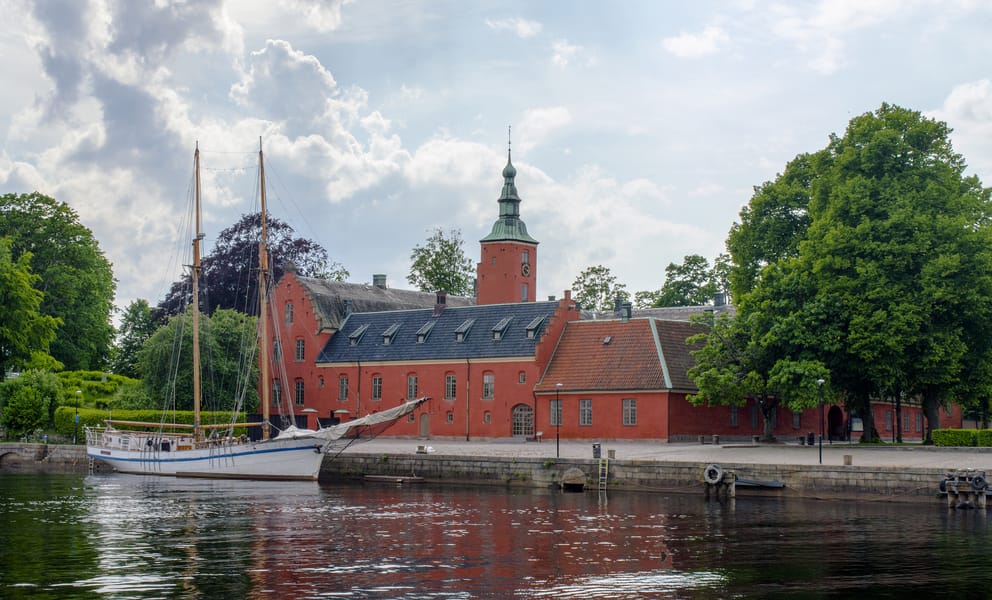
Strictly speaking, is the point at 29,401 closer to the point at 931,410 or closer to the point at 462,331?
the point at 462,331

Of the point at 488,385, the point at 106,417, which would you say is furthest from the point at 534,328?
the point at 106,417

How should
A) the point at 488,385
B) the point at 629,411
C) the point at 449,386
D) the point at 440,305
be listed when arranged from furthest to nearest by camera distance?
the point at 440,305, the point at 449,386, the point at 488,385, the point at 629,411

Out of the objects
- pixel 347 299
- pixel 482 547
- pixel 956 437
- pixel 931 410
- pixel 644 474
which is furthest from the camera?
pixel 347 299

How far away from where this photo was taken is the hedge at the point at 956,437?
48688 millimetres

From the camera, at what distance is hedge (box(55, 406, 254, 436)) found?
2534 inches

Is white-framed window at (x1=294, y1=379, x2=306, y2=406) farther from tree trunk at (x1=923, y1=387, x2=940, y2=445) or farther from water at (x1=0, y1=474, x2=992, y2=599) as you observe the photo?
tree trunk at (x1=923, y1=387, x2=940, y2=445)

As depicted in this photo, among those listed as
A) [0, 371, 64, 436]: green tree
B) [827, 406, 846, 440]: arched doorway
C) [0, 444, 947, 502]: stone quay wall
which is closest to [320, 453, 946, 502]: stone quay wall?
[0, 444, 947, 502]: stone quay wall

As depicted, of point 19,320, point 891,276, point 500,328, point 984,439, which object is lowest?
point 984,439

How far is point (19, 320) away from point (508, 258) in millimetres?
31347

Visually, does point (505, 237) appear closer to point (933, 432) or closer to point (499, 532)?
point (933, 432)

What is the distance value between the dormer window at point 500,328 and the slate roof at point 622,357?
11.5 feet

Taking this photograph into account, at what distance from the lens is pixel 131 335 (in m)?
94.6

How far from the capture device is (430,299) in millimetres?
86562

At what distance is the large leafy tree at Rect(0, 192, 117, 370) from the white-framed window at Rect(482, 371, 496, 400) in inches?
1276
